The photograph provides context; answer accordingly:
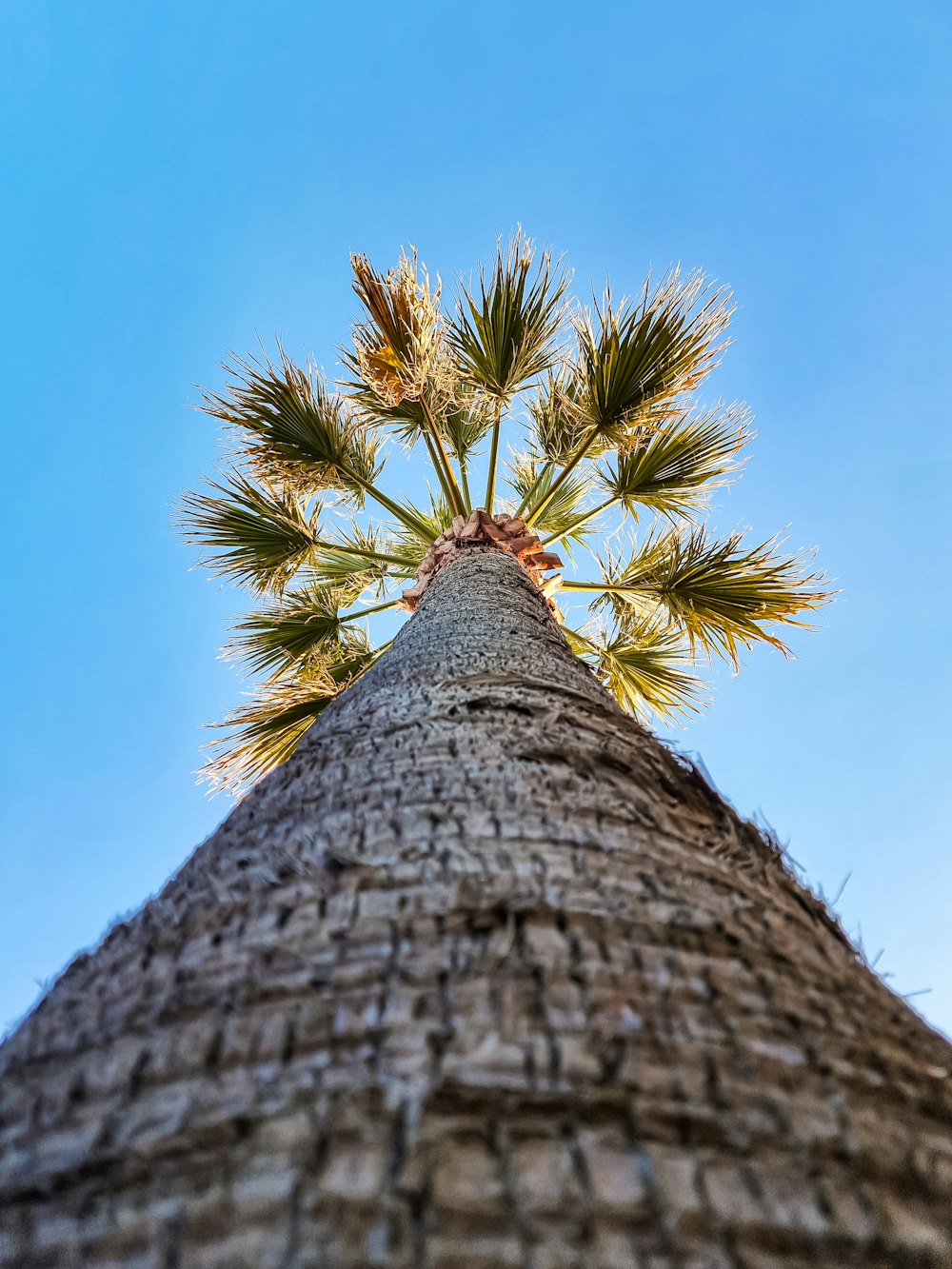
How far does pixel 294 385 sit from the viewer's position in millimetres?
5434

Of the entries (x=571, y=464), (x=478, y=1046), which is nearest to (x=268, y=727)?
(x=571, y=464)

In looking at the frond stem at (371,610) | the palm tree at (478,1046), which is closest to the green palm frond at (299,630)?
the frond stem at (371,610)

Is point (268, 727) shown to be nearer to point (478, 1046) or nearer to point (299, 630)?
point (299, 630)

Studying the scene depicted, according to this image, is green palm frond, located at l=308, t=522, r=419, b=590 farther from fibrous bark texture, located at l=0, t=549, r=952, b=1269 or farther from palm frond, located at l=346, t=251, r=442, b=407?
fibrous bark texture, located at l=0, t=549, r=952, b=1269

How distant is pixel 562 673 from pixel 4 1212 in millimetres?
1611

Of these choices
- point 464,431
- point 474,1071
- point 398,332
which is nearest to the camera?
point 474,1071

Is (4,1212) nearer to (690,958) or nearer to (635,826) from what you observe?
(690,958)

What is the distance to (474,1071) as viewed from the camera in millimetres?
722

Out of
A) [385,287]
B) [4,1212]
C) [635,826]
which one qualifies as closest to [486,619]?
→ [635,826]

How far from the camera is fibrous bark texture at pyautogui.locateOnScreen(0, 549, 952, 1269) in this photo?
2.07 feet

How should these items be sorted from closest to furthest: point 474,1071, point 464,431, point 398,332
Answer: point 474,1071 < point 398,332 < point 464,431

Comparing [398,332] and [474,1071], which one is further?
[398,332]

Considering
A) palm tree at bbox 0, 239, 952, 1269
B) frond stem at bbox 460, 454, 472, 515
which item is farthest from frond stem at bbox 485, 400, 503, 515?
palm tree at bbox 0, 239, 952, 1269

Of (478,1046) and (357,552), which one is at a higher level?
(357,552)
